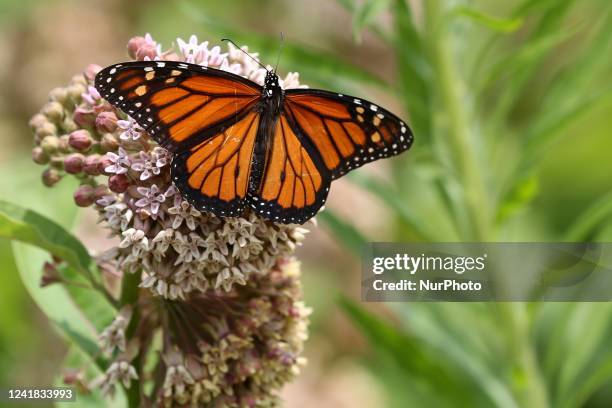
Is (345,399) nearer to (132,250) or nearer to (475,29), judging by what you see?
(475,29)

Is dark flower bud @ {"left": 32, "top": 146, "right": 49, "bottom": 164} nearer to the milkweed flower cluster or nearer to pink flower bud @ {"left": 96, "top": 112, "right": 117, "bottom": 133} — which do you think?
the milkweed flower cluster

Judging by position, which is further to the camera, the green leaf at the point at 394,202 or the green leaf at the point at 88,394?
the green leaf at the point at 394,202

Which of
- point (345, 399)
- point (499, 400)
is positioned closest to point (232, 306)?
point (499, 400)

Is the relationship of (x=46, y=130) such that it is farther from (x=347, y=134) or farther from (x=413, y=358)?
(x=413, y=358)

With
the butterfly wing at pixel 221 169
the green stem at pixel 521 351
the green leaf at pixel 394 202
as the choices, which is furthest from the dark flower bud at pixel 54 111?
the green stem at pixel 521 351

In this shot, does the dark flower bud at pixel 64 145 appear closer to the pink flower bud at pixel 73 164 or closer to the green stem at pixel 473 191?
the pink flower bud at pixel 73 164

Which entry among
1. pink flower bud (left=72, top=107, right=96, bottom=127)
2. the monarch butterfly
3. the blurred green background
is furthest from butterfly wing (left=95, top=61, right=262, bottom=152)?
the blurred green background

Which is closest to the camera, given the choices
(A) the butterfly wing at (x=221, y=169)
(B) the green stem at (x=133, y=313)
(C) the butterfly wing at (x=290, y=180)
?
(A) the butterfly wing at (x=221, y=169)
